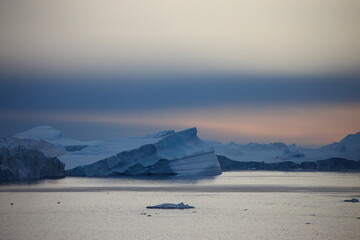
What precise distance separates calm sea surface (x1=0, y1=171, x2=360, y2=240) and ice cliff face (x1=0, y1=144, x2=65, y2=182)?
5.34 metres

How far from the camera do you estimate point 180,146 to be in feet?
178

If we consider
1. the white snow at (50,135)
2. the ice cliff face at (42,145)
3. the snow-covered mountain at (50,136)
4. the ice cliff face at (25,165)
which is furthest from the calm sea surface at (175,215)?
the white snow at (50,135)

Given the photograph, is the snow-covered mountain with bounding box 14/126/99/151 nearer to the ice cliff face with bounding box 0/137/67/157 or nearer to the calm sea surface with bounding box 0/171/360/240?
the ice cliff face with bounding box 0/137/67/157

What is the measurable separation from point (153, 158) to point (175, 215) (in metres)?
26.7

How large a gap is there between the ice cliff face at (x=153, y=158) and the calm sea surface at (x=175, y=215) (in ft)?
39.6

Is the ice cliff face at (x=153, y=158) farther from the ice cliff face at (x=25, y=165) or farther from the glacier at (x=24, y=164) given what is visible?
the glacier at (x=24, y=164)

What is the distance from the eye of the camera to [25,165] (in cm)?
4816

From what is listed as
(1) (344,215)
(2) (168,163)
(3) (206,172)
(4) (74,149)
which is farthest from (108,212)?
(4) (74,149)

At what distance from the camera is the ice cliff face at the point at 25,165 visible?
149 feet

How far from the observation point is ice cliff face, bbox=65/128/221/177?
52969 mm

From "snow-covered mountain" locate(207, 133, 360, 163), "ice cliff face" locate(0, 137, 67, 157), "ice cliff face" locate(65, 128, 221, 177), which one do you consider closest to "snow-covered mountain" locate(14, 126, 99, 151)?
"ice cliff face" locate(0, 137, 67, 157)

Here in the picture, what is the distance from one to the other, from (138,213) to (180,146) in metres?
26.3

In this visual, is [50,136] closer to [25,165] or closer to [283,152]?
[283,152]

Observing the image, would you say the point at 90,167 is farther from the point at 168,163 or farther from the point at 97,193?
the point at 97,193
